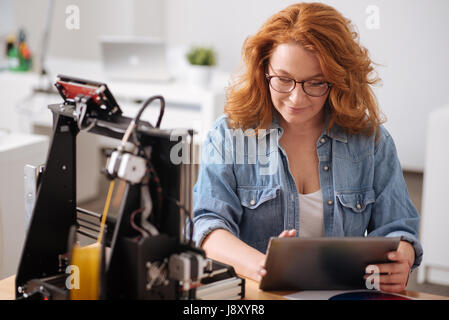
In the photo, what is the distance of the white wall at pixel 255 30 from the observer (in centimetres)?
414

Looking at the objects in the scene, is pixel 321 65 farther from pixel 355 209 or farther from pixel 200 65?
pixel 200 65

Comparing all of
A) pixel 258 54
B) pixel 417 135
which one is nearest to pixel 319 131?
pixel 258 54

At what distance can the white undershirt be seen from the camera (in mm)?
1476

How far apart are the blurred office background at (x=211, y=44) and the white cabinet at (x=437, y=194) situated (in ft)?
2.49

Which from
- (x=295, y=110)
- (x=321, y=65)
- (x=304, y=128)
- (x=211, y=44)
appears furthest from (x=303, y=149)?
(x=211, y=44)

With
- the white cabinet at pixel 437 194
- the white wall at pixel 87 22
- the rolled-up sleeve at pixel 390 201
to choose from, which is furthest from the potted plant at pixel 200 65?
the rolled-up sleeve at pixel 390 201

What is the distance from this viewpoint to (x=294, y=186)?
→ 1470 mm

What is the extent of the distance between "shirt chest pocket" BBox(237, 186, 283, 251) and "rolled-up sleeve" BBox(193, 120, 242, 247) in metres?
0.03

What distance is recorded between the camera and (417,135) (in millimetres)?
4422

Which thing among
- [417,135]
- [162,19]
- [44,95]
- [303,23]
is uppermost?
[162,19]

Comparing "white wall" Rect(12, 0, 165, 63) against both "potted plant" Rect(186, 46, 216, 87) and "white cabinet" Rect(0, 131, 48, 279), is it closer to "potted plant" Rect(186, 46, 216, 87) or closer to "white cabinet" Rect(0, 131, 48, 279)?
"potted plant" Rect(186, 46, 216, 87)

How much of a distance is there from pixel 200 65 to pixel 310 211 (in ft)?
7.69

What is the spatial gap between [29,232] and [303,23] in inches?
31.9
